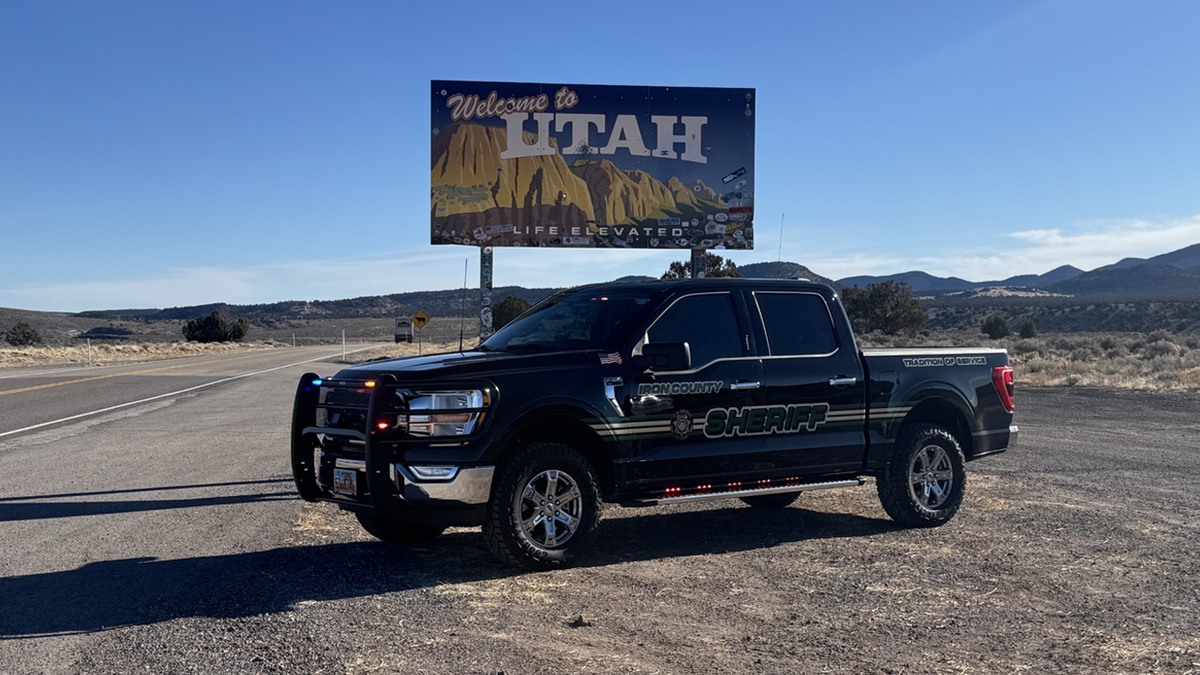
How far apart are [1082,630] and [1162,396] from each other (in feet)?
73.1

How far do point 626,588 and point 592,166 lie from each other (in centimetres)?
1711

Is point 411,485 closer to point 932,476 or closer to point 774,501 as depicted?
point 774,501

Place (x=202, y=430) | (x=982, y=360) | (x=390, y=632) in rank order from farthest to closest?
(x=202, y=430), (x=982, y=360), (x=390, y=632)

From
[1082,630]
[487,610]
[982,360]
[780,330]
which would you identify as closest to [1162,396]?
[982,360]

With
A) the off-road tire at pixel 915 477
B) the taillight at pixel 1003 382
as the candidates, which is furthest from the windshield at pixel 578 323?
the taillight at pixel 1003 382

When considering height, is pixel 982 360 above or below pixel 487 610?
above

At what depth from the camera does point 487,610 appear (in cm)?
594

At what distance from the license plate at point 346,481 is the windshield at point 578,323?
1.64 metres

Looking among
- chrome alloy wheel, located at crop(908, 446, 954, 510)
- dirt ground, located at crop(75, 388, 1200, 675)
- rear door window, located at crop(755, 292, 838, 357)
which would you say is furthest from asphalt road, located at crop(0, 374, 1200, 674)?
rear door window, located at crop(755, 292, 838, 357)

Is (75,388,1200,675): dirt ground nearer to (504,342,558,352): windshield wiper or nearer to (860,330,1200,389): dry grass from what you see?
(504,342,558,352): windshield wiper

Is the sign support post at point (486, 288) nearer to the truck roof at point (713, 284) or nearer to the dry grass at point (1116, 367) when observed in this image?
the truck roof at point (713, 284)

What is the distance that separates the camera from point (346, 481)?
6875 mm

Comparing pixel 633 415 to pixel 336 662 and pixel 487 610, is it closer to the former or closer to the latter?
pixel 487 610

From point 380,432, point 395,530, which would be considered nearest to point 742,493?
point 395,530
